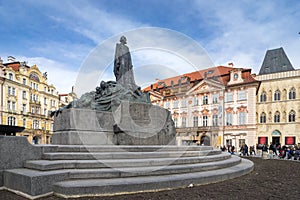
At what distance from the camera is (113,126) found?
9.66m

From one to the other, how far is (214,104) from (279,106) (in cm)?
1012

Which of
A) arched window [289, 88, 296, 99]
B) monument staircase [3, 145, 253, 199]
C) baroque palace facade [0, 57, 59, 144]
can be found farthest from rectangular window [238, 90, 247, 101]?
monument staircase [3, 145, 253, 199]

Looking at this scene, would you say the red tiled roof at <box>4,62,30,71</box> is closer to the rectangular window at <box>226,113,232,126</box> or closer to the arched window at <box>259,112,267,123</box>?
the rectangular window at <box>226,113,232,126</box>

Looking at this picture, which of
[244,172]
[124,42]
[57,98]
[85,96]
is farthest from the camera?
[57,98]

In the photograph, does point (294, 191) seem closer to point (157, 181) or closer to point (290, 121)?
point (157, 181)

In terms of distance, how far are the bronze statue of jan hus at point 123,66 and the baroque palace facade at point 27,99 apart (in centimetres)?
3867

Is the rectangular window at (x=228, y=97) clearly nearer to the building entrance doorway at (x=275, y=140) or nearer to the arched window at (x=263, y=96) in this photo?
the arched window at (x=263, y=96)

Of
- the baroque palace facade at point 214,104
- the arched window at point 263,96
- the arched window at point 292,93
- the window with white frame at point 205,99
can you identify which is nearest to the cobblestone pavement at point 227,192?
the baroque palace facade at point 214,104

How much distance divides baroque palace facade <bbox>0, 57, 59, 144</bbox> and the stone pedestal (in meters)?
40.1

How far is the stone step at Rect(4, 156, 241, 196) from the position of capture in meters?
5.06

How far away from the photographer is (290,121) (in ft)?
134

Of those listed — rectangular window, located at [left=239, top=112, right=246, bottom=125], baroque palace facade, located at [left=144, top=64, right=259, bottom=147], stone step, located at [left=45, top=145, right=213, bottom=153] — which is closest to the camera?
stone step, located at [left=45, top=145, right=213, bottom=153]

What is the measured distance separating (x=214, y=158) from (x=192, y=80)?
134ft

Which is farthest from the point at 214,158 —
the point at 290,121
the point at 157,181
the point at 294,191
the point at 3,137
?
the point at 290,121
